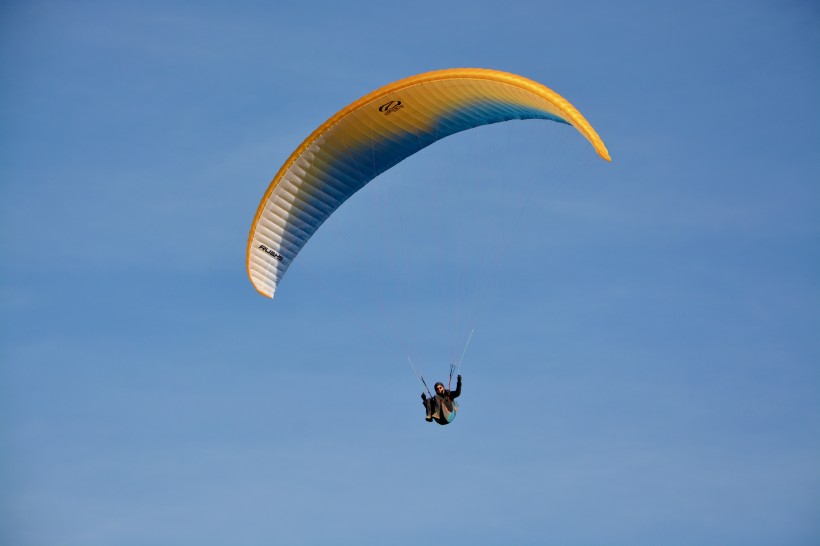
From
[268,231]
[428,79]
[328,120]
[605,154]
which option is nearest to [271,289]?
[268,231]

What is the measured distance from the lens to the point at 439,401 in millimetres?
38906

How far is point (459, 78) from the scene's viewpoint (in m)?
38.3

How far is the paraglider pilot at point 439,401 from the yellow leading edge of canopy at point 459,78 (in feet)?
21.0

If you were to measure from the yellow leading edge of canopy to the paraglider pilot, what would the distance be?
641 centimetres

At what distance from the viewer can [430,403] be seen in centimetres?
3900

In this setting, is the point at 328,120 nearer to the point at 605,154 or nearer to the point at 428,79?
the point at 428,79

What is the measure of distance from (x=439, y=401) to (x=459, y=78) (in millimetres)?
8288

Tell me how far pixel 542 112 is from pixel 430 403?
8.02 meters

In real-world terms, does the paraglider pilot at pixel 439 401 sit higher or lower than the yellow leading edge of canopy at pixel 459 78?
lower

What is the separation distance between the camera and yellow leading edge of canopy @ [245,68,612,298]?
36.2 meters

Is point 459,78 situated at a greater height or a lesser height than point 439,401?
greater

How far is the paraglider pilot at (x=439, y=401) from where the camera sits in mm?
38875

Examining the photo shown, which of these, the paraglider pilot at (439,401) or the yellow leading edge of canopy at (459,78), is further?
the paraglider pilot at (439,401)

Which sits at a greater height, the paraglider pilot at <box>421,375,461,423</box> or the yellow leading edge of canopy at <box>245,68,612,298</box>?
the yellow leading edge of canopy at <box>245,68,612,298</box>
